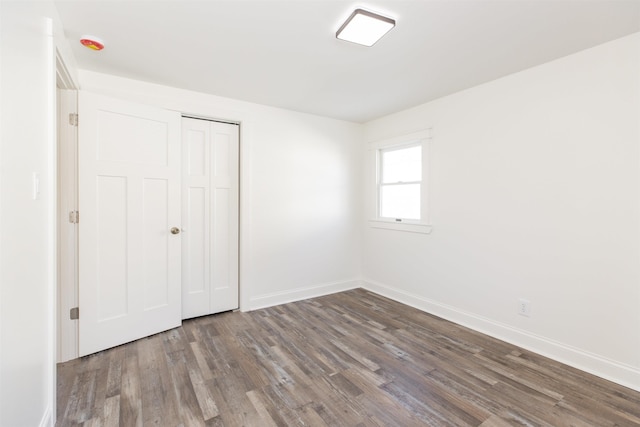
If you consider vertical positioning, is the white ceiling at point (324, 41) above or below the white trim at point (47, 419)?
above

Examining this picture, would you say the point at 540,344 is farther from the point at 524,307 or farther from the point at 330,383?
the point at 330,383

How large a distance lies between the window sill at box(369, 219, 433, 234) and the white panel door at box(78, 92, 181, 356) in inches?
98.5

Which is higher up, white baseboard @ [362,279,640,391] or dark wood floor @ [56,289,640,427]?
white baseboard @ [362,279,640,391]

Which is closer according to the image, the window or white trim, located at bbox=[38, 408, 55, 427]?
white trim, located at bbox=[38, 408, 55, 427]

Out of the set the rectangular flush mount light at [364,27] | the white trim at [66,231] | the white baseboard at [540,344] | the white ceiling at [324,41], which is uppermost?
the white ceiling at [324,41]

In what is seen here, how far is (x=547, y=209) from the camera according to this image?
245 centimetres

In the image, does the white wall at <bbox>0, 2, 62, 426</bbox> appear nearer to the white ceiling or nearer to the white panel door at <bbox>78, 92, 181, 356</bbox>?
the white ceiling

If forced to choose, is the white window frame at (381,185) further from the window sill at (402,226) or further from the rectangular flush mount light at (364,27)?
the rectangular flush mount light at (364,27)

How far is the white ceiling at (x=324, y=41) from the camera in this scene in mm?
1789

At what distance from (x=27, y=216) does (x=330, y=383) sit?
6.45 ft

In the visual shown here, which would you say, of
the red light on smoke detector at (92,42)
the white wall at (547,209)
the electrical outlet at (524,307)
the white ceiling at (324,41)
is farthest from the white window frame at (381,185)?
the red light on smoke detector at (92,42)

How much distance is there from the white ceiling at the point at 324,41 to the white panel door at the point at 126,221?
50 centimetres

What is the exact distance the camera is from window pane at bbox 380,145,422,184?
3.63 metres

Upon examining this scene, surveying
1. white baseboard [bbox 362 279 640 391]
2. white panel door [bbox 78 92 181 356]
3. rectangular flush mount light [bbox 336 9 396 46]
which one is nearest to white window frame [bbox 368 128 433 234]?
white baseboard [bbox 362 279 640 391]
